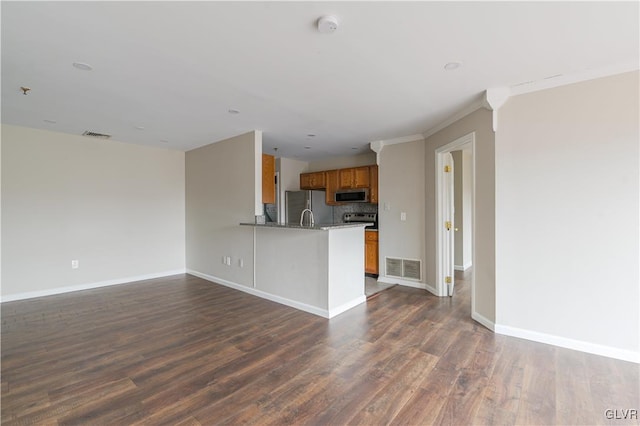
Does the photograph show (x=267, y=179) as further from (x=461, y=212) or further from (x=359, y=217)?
(x=461, y=212)

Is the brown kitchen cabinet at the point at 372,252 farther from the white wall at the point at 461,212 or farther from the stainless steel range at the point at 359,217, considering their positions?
the white wall at the point at 461,212

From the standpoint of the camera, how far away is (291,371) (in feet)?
7.36

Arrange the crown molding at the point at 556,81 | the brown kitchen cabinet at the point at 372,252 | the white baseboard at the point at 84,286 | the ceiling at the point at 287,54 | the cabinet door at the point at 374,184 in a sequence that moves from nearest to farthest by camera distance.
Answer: the ceiling at the point at 287,54, the crown molding at the point at 556,81, the white baseboard at the point at 84,286, the brown kitchen cabinet at the point at 372,252, the cabinet door at the point at 374,184

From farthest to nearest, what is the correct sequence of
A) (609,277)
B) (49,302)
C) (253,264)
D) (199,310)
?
(253,264) → (49,302) → (199,310) → (609,277)

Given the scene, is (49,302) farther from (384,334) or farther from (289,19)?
(289,19)

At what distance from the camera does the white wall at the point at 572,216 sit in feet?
7.82

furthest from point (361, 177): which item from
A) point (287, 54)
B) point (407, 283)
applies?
point (287, 54)

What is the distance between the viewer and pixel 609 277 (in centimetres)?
244

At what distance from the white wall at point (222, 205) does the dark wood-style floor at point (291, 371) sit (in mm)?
1280

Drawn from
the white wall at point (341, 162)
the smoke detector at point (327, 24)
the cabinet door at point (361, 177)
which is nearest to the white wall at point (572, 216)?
the smoke detector at point (327, 24)

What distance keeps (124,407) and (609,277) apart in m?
3.94

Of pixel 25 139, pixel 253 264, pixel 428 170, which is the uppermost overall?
pixel 25 139

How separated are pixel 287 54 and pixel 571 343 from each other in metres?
3.57

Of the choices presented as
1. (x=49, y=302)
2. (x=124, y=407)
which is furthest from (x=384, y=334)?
(x=49, y=302)
